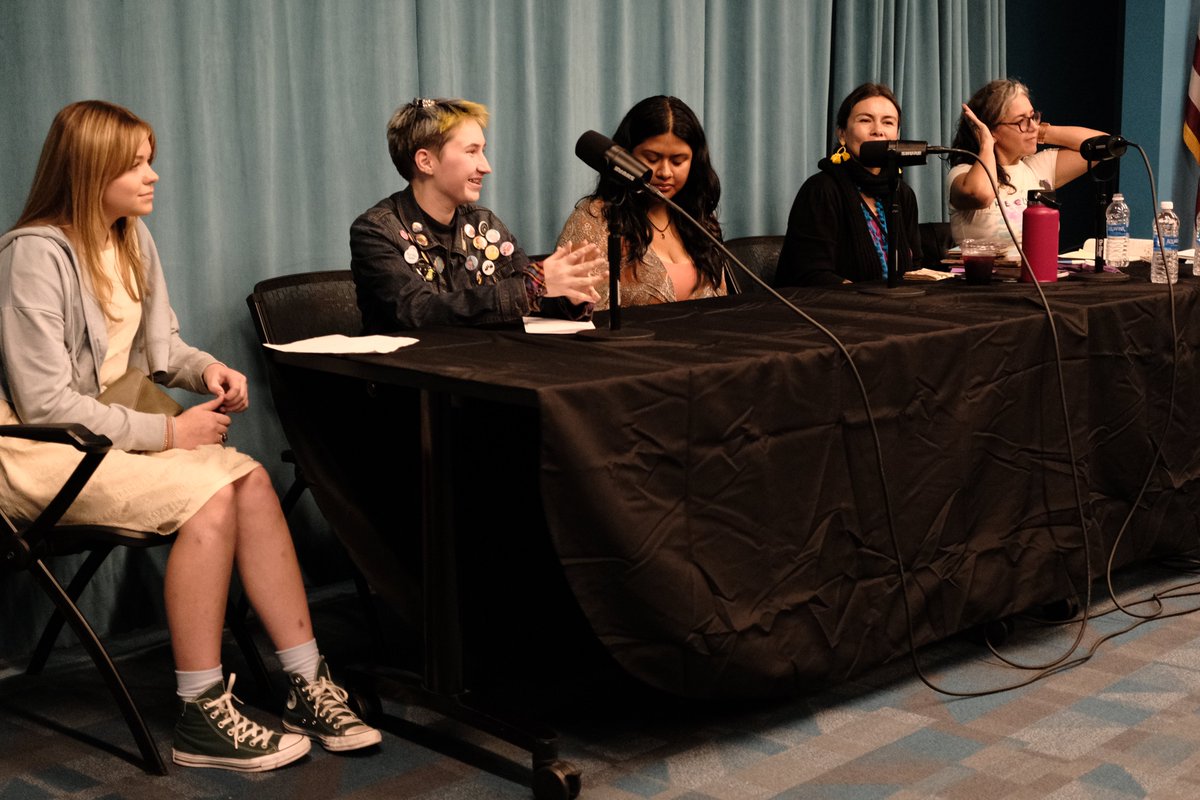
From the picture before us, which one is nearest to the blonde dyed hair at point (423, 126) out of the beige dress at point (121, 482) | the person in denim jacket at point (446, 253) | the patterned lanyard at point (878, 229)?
the person in denim jacket at point (446, 253)

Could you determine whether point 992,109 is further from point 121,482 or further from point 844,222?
point 121,482

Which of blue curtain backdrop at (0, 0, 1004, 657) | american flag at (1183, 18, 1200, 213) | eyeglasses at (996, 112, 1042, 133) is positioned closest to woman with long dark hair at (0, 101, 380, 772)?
blue curtain backdrop at (0, 0, 1004, 657)

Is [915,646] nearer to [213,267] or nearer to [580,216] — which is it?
[580,216]

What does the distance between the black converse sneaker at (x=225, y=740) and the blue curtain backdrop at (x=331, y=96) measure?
77cm

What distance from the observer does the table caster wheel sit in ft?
5.84

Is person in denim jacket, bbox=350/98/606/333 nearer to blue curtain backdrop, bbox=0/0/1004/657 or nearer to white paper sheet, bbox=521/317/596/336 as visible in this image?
white paper sheet, bbox=521/317/596/336

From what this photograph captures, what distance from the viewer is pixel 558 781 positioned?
178 cm

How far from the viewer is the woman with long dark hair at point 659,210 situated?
2.93 m

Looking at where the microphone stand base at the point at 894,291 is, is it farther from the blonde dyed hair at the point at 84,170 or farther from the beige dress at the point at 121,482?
the blonde dyed hair at the point at 84,170

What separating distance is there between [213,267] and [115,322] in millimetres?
580

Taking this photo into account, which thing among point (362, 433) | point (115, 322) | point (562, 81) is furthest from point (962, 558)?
point (562, 81)

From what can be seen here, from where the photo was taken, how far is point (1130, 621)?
2.57 metres

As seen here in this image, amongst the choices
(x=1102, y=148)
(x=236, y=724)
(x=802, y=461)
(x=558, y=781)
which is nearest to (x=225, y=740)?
(x=236, y=724)

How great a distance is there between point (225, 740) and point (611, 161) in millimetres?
1051
